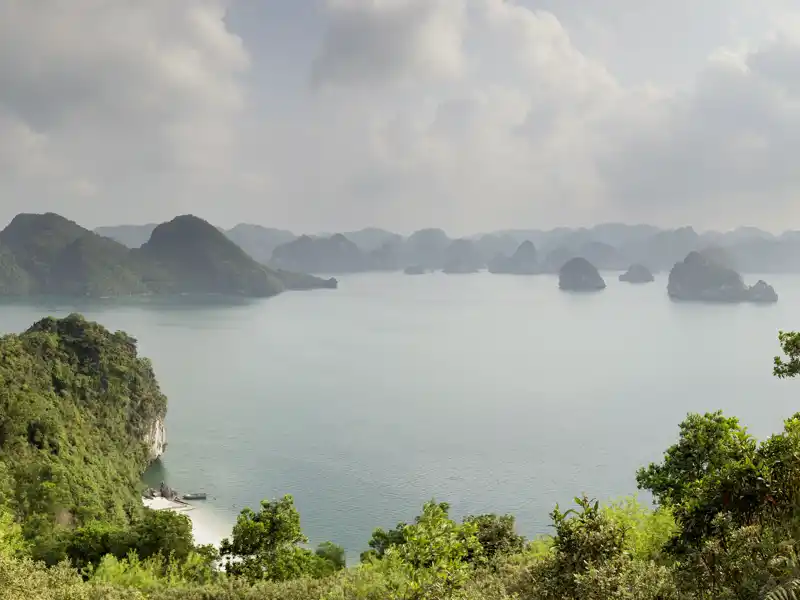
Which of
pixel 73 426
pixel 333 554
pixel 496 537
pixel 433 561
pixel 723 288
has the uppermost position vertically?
pixel 723 288

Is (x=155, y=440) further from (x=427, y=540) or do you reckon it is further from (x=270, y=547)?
(x=427, y=540)

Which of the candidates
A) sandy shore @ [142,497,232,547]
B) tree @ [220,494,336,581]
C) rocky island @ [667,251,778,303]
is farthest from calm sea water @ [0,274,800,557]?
rocky island @ [667,251,778,303]

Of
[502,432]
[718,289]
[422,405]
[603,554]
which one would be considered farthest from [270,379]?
[718,289]

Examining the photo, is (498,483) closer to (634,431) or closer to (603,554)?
(634,431)

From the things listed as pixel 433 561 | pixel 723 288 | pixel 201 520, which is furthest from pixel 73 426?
pixel 723 288

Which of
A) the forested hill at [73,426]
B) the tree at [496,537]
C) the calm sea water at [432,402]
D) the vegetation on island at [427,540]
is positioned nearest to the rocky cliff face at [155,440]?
the forested hill at [73,426]

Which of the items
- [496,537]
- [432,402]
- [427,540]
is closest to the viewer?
[427,540]

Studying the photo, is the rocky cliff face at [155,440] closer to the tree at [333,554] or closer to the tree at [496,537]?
the tree at [333,554]
